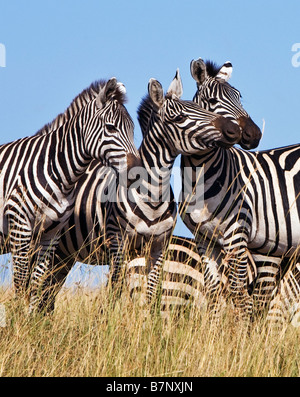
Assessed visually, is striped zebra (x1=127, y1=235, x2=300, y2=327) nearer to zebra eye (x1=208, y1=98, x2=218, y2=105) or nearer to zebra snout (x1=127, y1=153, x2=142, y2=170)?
zebra snout (x1=127, y1=153, x2=142, y2=170)

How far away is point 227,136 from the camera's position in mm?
7586

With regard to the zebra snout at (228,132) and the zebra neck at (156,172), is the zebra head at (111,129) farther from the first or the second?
the zebra snout at (228,132)

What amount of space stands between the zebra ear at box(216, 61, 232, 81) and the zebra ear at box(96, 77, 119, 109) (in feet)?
4.31

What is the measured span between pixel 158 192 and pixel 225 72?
6.01 feet

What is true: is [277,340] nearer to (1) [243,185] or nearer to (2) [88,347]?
(2) [88,347]

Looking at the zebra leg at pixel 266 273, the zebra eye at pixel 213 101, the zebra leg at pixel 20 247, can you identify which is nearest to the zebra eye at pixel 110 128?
the zebra eye at pixel 213 101

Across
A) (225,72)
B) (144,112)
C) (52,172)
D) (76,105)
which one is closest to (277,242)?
(225,72)

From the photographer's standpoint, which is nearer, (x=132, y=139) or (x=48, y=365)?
(x=48, y=365)

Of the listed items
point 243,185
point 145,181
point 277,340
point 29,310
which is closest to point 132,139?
point 145,181

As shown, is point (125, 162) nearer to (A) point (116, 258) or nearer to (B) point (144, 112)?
(A) point (116, 258)

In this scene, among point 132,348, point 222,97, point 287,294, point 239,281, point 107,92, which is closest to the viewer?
point 132,348

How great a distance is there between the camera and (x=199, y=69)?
28.3 feet
